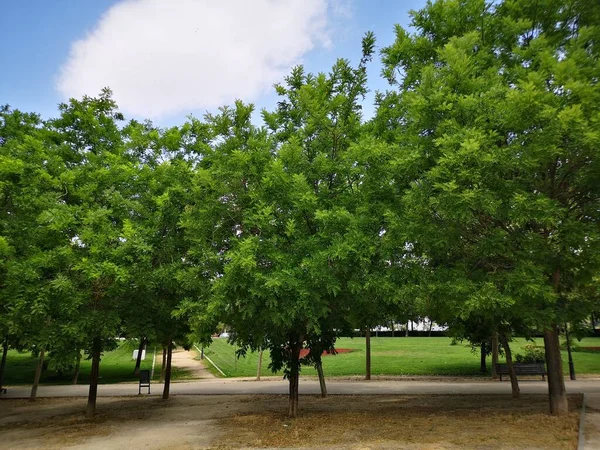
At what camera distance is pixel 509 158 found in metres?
9.08

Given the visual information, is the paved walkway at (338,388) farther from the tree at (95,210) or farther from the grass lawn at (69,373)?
the tree at (95,210)

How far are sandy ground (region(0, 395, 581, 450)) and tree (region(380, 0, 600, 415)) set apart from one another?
91.9 inches

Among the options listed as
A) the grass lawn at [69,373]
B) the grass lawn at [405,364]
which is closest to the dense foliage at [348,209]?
the grass lawn at [69,373]

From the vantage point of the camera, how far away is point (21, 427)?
1318 cm

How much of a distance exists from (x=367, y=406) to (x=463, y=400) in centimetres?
357

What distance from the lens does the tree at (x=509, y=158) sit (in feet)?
28.8

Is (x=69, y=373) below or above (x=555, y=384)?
below

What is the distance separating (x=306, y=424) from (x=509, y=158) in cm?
834

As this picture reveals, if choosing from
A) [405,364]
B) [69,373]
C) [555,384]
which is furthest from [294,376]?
[69,373]

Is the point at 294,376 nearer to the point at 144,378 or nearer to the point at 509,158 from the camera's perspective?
the point at 509,158

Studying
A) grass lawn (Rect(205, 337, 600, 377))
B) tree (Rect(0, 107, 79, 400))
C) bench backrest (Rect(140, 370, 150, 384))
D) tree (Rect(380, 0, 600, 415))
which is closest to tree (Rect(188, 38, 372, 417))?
tree (Rect(380, 0, 600, 415))

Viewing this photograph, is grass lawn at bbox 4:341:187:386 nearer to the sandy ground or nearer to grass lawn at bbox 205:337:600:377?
grass lawn at bbox 205:337:600:377

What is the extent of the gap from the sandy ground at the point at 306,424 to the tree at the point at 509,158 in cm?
233

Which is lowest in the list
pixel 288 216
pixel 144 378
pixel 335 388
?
pixel 335 388
